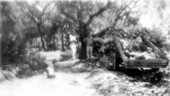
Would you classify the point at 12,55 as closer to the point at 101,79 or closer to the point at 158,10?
the point at 101,79

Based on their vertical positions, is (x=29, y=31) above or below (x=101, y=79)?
above

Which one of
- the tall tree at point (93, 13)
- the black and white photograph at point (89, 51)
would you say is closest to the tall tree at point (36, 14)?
the black and white photograph at point (89, 51)

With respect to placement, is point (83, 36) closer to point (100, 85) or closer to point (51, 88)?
point (100, 85)

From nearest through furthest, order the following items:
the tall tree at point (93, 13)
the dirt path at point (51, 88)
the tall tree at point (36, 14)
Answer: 1. the dirt path at point (51, 88)
2. the tall tree at point (93, 13)
3. the tall tree at point (36, 14)

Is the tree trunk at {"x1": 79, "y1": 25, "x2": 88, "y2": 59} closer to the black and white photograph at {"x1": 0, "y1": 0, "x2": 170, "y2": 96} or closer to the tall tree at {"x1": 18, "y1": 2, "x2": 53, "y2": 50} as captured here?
the black and white photograph at {"x1": 0, "y1": 0, "x2": 170, "y2": 96}

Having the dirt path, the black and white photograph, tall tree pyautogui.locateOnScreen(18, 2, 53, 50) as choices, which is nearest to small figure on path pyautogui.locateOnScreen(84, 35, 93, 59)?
the black and white photograph

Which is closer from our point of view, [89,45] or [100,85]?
[100,85]

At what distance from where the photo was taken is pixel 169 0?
1494 cm

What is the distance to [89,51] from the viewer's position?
15.3 meters

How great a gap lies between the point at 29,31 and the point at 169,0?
35.2ft

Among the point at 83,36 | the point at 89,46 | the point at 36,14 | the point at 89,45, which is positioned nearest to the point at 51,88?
the point at 89,45

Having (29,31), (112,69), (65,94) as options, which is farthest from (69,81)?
(29,31)

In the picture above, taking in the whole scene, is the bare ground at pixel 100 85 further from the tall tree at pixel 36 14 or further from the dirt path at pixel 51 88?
the tall tree at pixel 36 14

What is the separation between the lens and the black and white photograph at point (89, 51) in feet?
27.8
